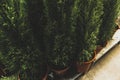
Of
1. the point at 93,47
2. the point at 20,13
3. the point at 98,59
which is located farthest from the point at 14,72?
the point at 98,59

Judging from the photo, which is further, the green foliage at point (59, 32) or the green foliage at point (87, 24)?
the green foliage at point (87, 24)

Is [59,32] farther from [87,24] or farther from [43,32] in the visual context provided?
[87,24]

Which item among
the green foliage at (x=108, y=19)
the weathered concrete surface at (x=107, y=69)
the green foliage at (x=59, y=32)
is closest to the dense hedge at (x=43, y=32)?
the green foliage at (x=59, y=32)

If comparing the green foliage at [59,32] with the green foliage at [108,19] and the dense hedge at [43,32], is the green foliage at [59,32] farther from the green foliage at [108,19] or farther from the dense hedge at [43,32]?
the green foliage at [108,19]

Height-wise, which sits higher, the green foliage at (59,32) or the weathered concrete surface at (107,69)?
the green foliage at (59,32)

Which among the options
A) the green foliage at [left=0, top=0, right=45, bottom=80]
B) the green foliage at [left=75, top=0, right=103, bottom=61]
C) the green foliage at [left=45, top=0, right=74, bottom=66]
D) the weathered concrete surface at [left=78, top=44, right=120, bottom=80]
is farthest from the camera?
the weathered concrete surface at [left=78, top=44, right=120, bottom=80]

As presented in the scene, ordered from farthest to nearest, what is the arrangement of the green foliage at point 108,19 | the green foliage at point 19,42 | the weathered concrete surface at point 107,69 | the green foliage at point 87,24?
the weathered concrete surface at point 107,69 → the green foliage at point 108,19 → the green foliage at point 87,24 → the green foliage at point 19,42

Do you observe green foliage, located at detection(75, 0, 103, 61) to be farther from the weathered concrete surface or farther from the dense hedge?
the weathered concrete surface

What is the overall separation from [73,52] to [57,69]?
0.33 meters

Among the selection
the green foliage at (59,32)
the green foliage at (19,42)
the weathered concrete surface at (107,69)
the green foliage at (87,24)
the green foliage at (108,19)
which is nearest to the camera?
the green foliage at (19,42)

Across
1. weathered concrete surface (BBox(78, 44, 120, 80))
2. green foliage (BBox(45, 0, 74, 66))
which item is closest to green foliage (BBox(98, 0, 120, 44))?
weathered concrete surface (BBox(78, 44, 120, 80))

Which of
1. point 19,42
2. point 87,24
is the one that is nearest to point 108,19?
point 87,24

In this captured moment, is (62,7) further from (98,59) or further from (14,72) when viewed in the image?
(98,59)

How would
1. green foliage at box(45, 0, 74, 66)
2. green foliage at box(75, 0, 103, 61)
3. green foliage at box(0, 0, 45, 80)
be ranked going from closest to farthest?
green foliage at box(0, 0, 45, 80) < green foliage at box(45, 0, 74, 66) < green foliage at box(75, 0, 103, 61)
